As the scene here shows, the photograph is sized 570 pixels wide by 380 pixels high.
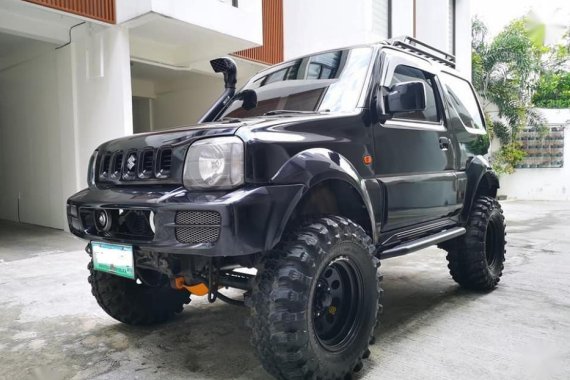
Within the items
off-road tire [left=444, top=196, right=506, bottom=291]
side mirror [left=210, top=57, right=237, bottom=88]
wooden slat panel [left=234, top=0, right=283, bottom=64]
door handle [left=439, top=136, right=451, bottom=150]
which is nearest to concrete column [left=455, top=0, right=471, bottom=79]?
wooden slat panel [left=234, top=0, right=283, bottom=64]

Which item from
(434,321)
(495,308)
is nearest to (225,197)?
(434,321)

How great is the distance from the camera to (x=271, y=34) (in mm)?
9914

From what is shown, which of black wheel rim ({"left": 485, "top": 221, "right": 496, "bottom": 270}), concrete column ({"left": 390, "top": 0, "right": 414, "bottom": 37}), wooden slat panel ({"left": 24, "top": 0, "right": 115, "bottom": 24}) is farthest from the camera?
concrete column ({"left": 390, "top": 0, "right": 414, "bottom": 37})

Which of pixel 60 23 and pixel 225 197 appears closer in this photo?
pixel 225 197

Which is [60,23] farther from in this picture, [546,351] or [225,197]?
[546,351]

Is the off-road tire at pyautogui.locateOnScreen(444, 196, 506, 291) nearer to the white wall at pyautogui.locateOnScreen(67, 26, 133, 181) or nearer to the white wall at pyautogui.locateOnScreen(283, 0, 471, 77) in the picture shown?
the white wall at pyautogui.locateOnScreen(67, 26, 133, 181)

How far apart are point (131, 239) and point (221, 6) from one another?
19.8 ft

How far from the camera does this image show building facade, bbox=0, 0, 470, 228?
6824 millimetres

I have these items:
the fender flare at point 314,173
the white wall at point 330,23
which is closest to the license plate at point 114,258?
the fender flare at point 314,173

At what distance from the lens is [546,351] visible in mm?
2744

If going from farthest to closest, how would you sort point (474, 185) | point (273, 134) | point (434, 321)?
1. point (474, 185)
2. point (434, 321)
3. point (273, 134)

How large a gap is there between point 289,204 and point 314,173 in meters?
0.23

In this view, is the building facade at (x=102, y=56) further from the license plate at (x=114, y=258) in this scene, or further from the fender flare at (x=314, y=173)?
the fender flare at (x=314, y=173)

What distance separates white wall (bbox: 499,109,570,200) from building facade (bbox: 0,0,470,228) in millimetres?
7655
